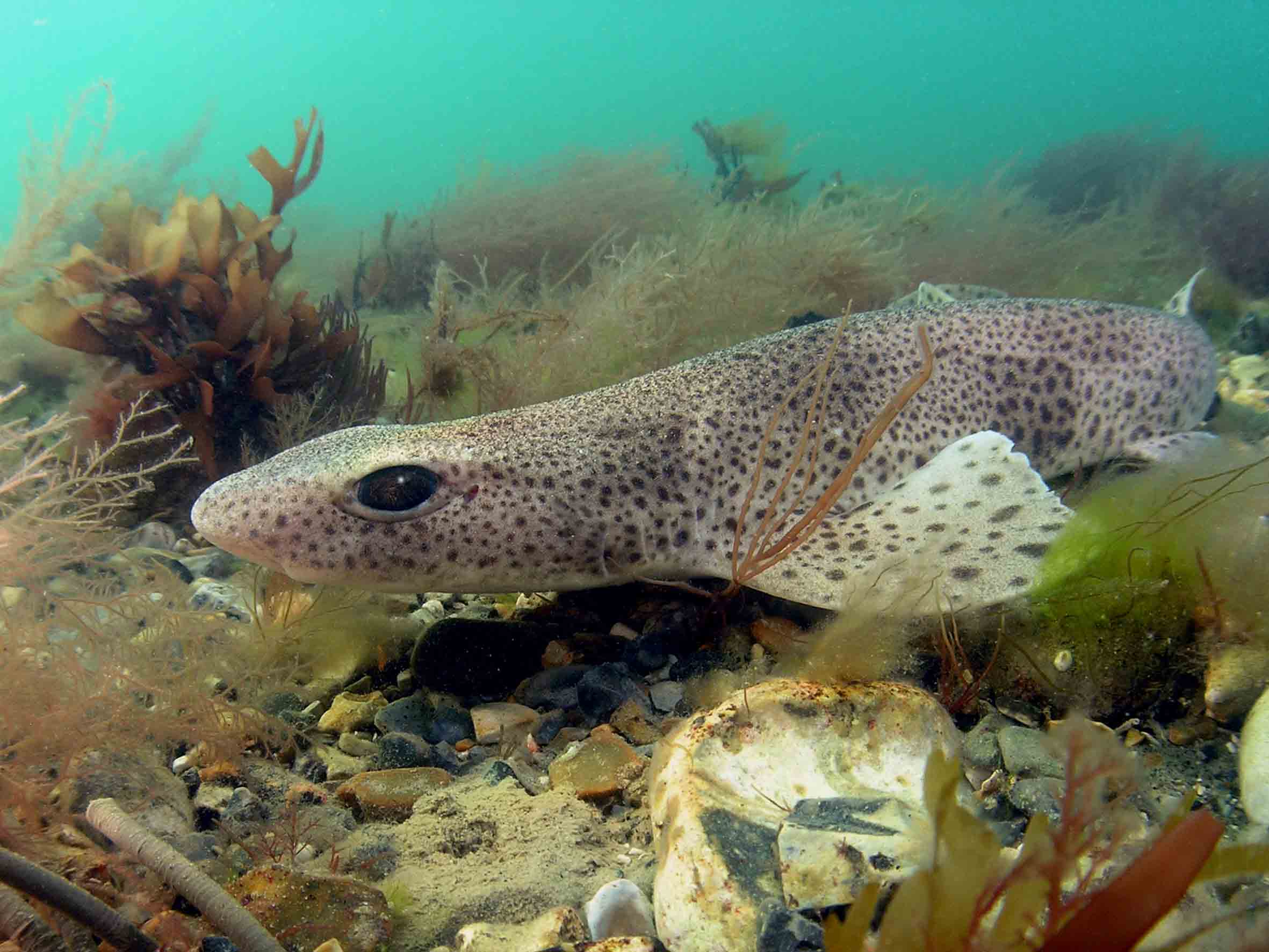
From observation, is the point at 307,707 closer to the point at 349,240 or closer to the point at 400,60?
the point at 349,240

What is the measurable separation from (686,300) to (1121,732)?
5.82 metres

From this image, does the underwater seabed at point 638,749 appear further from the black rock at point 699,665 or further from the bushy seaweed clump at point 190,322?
the bushy seaweed clump at point 190,322

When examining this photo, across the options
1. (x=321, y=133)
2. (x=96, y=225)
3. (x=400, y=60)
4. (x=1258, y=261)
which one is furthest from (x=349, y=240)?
(x=400, y=60)

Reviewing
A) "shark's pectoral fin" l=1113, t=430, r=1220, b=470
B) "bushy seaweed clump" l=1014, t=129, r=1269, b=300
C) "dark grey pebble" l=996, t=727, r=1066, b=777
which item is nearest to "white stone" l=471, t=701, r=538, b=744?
"dark grey pebble" l=996, t=727, r=1066, b=777

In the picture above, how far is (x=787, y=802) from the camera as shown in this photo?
2166mm

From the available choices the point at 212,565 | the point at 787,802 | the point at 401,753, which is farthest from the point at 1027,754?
the point at 212,565

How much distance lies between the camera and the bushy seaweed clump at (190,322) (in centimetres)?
577

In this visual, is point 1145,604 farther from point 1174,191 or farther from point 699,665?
point 1174,191

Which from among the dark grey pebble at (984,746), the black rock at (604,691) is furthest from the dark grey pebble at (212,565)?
the dark grey pebble at (984,746)

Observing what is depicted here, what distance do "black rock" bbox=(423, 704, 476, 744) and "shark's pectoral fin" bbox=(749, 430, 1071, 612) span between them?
1370mm

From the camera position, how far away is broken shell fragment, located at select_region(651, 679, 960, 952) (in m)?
1.87

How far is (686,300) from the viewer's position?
764 centimetres

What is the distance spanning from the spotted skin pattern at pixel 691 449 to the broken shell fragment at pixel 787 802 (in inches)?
33.1

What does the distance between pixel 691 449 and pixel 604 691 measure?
144cm
